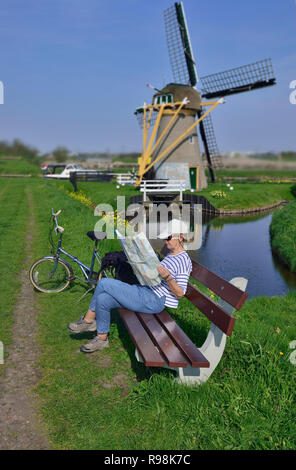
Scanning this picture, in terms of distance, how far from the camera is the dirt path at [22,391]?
3004 millimetres

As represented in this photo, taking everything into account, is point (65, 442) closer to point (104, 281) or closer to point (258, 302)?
point (104, 281)

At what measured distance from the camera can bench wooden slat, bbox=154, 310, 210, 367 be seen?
3.20 metres

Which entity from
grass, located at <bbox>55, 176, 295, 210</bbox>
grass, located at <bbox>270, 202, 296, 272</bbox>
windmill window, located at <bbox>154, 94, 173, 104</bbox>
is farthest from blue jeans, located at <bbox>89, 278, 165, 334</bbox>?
windmill window, located at <bbox>154, 94, 173, 104</bbox>

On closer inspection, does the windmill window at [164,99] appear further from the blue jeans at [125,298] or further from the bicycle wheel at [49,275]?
the blue jeans at [125,298]

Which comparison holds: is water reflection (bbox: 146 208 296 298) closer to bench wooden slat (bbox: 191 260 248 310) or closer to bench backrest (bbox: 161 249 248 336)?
bench wooden slat (bbox: 191 260 248 310)

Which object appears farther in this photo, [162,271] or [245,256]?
[245,256]

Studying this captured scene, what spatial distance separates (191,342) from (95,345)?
1.26 meters

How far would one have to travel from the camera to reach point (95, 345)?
427 centimetres

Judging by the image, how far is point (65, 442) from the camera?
9.80 feet

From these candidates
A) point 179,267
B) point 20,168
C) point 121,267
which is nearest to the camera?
point 179,267

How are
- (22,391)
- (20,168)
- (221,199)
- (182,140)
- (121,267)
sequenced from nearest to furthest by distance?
(22,391)
(121,267)
(221,199)
(182,140)
(20,168)

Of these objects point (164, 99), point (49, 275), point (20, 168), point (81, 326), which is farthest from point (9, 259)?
point (20, 168)

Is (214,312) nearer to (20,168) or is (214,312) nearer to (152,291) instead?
(152,291)

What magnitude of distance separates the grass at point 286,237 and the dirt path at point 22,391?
8764mm
